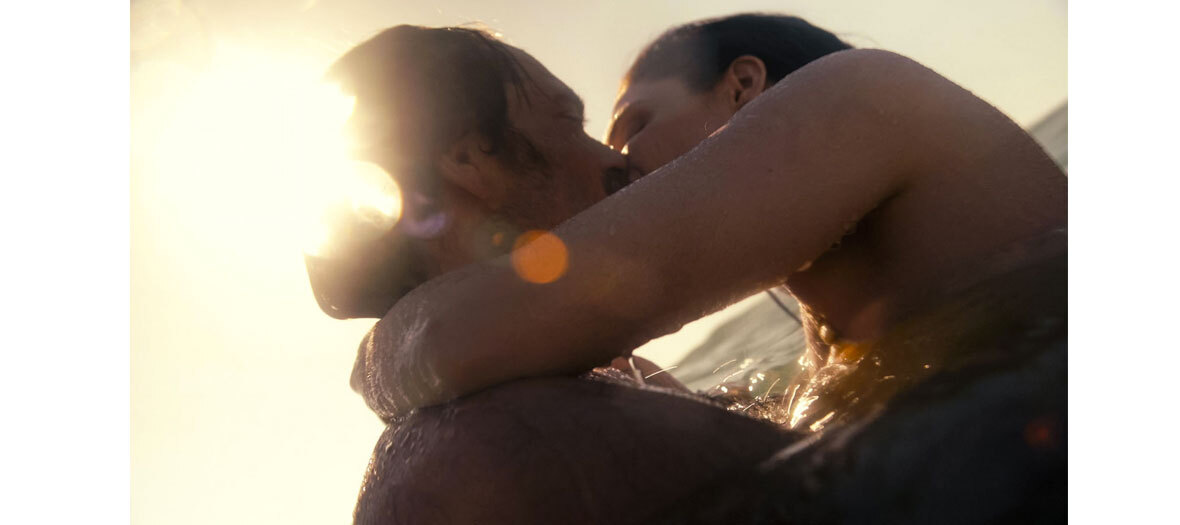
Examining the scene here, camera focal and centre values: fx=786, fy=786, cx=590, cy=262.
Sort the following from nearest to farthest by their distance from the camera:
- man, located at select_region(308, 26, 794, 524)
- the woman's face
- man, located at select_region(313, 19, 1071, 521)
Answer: man, located at select_region(313, 19, 1071, 521)
man, located at select_region(308, 26, 794, 524)
the woman's face

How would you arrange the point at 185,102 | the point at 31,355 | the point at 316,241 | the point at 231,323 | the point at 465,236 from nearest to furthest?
the point at 31,355, the point at 465,236, the point at 316,241, the point at 185,102, the point at 231,323

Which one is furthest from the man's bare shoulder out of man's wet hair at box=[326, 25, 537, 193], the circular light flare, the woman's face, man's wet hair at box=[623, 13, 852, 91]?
man's wet hair at box=[623, 13, 852, 91]

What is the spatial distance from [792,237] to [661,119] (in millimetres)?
1150

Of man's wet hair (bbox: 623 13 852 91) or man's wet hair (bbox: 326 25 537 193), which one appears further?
man's wet hair (bbox: 623 13 852 91)

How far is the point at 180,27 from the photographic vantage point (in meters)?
1.88

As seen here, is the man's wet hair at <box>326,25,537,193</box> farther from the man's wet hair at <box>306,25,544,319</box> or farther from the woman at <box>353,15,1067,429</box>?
the woman at <box>353,15,1067,429</box>

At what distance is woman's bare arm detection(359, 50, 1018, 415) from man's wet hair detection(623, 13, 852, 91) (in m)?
1.17

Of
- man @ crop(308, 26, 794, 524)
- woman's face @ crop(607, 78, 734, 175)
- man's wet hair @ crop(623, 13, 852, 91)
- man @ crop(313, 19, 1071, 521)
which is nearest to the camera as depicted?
man @ crop(313, 19, 1071, 521)

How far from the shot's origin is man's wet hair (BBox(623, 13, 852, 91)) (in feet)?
7.63

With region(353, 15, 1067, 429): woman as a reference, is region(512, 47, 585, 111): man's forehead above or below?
above

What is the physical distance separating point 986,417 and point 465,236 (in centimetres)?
109

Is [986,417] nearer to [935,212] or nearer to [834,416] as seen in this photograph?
[834,416]

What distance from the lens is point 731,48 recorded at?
7.73 feet

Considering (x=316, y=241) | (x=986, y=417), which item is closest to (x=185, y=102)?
(x=316, y=241)
